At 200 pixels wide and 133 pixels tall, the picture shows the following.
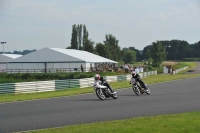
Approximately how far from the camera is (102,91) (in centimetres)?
1945

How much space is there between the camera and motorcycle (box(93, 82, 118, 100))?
741 inches

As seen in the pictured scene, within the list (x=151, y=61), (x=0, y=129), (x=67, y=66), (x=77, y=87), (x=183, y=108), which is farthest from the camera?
(x=151, y=61)

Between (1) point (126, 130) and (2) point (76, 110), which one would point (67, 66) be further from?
(1) point (126, 130)

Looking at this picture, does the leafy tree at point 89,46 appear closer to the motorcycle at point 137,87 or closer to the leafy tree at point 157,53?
the leafy tree at point 157,53

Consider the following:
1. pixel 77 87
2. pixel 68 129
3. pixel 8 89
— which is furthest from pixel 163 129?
pixel 77 87

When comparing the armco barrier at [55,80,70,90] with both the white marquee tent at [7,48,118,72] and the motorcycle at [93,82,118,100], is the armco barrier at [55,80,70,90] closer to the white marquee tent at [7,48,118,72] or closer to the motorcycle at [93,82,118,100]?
the motorcycle at [93,82,118,100]

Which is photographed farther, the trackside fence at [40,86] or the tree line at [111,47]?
the tree line at [111,47]

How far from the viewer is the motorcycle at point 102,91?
18812mm

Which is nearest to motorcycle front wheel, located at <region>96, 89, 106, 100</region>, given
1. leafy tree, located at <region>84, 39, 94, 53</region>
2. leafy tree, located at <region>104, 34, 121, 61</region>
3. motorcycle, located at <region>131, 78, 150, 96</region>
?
motorcycle, located at <region>131, 78, 150, 96</region>

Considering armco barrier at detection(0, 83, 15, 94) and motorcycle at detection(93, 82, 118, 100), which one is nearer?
motorcycle at detection(93, 82, 118, 100)

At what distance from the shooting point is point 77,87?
31.8 metres

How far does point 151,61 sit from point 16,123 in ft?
263

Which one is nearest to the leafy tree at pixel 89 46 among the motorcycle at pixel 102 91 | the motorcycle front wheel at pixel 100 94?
the motorcycle at pixel 102 91

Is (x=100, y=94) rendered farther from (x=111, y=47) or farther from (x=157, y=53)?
(x=111, y=47)
